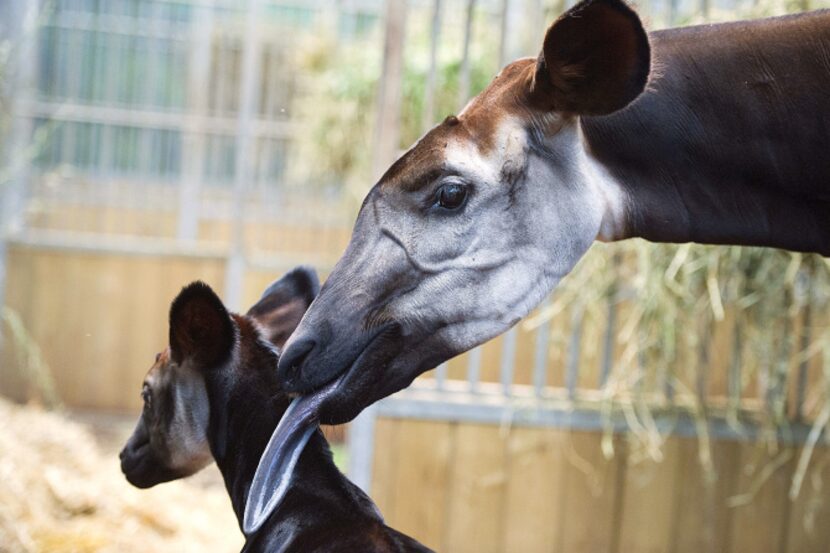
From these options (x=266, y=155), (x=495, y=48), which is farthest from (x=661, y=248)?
(x=266, y=155)

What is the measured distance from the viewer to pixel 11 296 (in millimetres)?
7832

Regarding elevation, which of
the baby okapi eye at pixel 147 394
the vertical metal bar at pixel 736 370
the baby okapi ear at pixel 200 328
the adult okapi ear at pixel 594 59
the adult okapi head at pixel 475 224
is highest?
the adult okapi ear at pixel 594 59

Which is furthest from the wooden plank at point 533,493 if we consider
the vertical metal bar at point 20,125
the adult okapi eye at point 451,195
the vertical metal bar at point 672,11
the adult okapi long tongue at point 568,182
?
the vertical metal bar at point 20,125

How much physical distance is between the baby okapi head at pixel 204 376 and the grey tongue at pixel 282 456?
0.35 m

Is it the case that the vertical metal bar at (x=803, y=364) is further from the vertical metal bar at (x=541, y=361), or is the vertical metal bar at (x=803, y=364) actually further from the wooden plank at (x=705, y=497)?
the vertical metal bar at (x=541, y=361)

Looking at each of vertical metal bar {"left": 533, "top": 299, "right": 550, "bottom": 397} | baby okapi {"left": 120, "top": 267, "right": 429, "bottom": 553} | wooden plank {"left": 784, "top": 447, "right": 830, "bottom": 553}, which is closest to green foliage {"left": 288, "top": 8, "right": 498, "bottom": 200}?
vertical metal bar {"left": 533, "top": 299, "right": 550, "bottom": 397}

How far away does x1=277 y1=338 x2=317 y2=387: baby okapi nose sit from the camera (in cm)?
175

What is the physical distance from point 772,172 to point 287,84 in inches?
319

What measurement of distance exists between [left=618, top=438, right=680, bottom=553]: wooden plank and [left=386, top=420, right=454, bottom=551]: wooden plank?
0.66m

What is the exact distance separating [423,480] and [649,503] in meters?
0.82

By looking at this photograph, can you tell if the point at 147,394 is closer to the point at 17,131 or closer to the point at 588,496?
the point at 588,496

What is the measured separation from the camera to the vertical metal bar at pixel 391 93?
3.97 m

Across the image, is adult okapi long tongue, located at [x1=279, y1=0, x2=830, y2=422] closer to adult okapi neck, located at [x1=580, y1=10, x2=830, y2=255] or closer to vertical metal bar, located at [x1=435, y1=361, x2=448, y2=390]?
adult okapi neck, located at [x1=580, y1=10, x2=830, y2=255]

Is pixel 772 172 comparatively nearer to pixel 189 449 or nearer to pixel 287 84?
pixel 189 449
